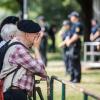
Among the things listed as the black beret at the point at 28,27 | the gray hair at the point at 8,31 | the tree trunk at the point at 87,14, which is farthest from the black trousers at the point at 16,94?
the tree trunk at the point at 87,14

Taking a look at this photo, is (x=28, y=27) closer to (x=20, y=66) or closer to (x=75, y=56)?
(x=20, y=66)

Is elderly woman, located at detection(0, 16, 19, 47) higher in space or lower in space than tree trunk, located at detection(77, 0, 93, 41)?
lower

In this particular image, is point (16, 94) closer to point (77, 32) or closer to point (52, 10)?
point (77, 32)

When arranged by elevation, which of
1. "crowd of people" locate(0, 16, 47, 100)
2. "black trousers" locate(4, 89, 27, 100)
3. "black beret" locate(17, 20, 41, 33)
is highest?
"black beret" locate(17, 20, 41, 33)

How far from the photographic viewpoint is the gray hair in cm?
875

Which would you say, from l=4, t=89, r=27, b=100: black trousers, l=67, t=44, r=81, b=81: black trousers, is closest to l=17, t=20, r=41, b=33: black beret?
l=4, t=89, r=27, b=100: black trousers

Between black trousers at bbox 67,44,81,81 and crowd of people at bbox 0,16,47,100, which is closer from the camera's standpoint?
crowd of people at bbox 0,16,47,100

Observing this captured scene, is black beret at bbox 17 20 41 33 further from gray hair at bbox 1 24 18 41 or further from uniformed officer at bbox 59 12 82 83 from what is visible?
uniformed officer at bbox 59 12 82 83

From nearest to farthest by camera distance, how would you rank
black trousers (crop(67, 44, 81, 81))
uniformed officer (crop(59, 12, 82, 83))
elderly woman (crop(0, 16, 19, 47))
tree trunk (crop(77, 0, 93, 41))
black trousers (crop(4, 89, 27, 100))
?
1. black trousers (crop(4, 89, 27, 100))
2. elderly woman (crop(0, 16, 19, 47))
3. uniformed officer (crop(59, 12, 82, 83))
4. black trousers (crop(67, 44, 81, 81))
5. tree trunk (crop(77, 0, 93, 41))

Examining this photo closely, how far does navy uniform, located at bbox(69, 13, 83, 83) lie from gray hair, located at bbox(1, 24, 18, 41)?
7.59 meters

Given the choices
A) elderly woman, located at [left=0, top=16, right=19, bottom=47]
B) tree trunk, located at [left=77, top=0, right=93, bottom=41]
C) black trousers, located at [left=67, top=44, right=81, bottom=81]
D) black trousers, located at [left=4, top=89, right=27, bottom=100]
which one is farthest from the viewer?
tree trunk, located at [left=77, top=0, right=93, bottom=41]

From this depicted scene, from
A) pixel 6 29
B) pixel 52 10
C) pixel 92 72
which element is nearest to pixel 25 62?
pixel 6 29

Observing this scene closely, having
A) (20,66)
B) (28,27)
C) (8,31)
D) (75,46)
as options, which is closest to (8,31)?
(8,31)

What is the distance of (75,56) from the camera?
56.0 feet
